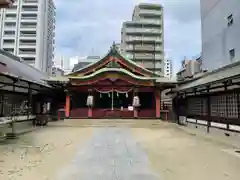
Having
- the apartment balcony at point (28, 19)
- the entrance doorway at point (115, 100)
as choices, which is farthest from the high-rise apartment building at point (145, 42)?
the entrance doorway at point (115, 100)

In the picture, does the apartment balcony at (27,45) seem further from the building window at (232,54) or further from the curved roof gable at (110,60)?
the building window at (232,54)

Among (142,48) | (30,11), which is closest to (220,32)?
(142,48)

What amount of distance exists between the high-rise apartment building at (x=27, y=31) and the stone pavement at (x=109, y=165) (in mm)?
68439

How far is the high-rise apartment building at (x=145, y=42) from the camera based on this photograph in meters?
69.9

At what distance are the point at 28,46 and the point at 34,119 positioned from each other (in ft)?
193

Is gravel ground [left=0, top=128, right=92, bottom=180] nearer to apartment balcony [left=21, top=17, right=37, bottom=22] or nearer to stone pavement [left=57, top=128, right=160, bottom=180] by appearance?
stone pavement [left=57, top=128, right=160, bottom=180]

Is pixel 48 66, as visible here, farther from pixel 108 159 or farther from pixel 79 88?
pixel 108 159

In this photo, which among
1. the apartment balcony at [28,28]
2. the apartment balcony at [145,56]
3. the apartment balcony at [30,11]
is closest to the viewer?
the apartment balcony at [145,56]

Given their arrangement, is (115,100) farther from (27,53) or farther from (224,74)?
Result: (27,53)

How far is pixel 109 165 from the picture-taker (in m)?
A: 7.07

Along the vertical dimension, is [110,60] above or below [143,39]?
below

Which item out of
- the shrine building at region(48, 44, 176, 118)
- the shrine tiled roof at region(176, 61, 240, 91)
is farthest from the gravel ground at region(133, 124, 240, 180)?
the shrine building at region(48, 44, 176, 118)

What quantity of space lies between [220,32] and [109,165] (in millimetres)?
19978

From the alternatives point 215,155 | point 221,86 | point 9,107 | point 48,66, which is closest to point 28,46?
point 48,66
